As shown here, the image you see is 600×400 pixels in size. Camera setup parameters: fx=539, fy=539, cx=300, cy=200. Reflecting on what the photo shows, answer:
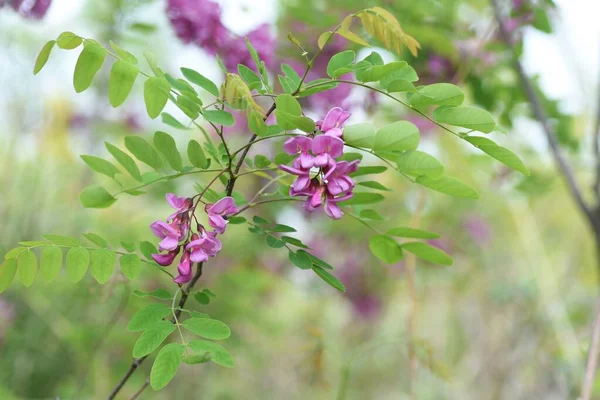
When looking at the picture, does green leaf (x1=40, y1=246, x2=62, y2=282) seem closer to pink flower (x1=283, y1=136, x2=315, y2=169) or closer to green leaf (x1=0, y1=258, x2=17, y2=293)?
green leaf (x1=0, y1=258, x2=17, y2=293)

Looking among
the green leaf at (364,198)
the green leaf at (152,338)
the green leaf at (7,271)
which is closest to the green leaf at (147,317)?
the green leaf at (152,338)

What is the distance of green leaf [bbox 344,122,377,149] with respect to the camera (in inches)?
16.7

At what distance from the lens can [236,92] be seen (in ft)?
1.30

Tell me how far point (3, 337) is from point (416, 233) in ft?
4.41

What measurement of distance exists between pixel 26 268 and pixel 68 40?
0.19 m

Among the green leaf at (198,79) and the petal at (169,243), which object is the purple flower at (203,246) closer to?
the petal at (169,243)

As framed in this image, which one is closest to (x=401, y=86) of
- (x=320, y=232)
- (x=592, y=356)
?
(x=592, y=356)

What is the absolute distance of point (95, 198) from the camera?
51 centimetres

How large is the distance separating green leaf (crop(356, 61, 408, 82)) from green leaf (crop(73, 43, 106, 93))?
0.22 m

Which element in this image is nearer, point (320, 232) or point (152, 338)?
point (152, 338)

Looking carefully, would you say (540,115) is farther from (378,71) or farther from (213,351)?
(213,351)

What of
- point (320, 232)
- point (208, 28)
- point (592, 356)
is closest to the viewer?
point (592, 356)

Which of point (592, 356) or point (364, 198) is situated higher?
point (364, 198)

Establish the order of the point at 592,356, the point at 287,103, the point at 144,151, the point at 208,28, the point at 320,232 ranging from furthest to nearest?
1. the point at 320,232
2. the point at 208,28
3. the point at 592,356
4. the point at 144,151
5. the point at 287,103
